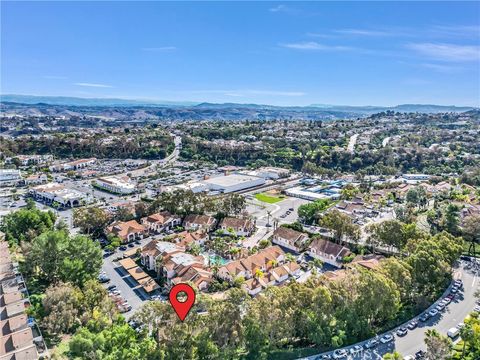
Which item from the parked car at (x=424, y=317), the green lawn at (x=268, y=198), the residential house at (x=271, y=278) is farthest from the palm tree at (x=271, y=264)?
the green lawn at (x=268, y=198)

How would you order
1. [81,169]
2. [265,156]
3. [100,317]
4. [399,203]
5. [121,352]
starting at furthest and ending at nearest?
[265,156] → [81,169] → [399,203] → [100,317] → [121,352]

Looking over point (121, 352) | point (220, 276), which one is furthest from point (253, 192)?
point (121, 352)

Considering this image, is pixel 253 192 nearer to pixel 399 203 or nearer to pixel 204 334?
pixel 399 203

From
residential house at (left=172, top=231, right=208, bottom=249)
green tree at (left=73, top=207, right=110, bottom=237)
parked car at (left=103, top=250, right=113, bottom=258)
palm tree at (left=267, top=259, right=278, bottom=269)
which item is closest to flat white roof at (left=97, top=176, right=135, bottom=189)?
green tree at (left=73, top=207, right=110, bottom=237)

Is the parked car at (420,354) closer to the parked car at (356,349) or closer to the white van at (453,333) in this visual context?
the white van at (453,333)

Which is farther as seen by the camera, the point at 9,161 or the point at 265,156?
the point at 265,156

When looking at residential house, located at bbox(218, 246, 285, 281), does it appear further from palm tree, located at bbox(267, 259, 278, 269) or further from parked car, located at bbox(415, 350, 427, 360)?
parked car, located at bbox(415, 350, 427, 360)

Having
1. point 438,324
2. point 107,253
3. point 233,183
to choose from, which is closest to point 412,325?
point 438,324

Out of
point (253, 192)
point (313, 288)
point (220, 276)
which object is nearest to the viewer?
point (313, 288)
